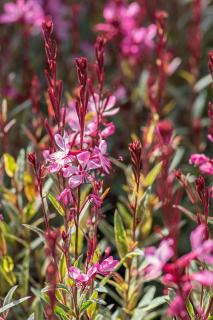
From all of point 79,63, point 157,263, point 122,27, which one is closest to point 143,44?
point 122,27

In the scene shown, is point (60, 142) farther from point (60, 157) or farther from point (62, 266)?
point (62, 266)

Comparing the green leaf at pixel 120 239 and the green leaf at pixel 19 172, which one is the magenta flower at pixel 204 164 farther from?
the green leaf at pixel 19 172

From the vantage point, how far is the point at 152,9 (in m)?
2.68

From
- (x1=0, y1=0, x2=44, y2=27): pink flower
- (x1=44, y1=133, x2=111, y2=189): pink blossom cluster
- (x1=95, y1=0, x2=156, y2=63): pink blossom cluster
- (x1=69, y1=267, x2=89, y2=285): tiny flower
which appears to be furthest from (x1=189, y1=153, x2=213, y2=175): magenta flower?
(x1=0, y1=0, x2=44, y2=27): pink flower

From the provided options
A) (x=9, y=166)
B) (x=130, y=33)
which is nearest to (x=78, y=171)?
(x=9, y=166)

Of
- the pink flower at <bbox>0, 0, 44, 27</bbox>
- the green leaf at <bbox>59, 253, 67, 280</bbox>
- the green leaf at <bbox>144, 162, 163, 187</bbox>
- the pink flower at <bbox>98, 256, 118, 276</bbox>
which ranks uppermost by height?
the pink flower at <bbox>0, 0, 44, 27</bbox>

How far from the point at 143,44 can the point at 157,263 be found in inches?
58.4

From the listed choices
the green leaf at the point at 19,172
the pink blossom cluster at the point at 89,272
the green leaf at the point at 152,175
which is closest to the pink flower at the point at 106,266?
the pink blossom cluster at the point at 89,272

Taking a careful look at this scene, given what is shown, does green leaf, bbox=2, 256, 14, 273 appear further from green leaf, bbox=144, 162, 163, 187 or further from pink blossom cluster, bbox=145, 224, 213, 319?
pink blossom cluster, bbox=145, 224, 213, 319

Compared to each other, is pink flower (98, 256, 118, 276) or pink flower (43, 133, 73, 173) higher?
pink flower (43, 133, 73, 173)

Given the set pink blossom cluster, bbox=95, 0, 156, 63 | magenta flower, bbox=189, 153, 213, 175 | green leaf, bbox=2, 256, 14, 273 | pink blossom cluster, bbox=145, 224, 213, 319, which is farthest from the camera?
pink blossom cluster, bbox=95, 0, 156, 63

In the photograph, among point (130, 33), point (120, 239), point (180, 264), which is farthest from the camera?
point (130, 33)

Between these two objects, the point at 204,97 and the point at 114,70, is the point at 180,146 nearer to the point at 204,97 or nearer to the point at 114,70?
the point at 204,97

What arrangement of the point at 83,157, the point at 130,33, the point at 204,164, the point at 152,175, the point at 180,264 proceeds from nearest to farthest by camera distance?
the point at 180,264 → the point at 83,157 → the point at 204,164 → the point at 152,175 → the point at 130,33
